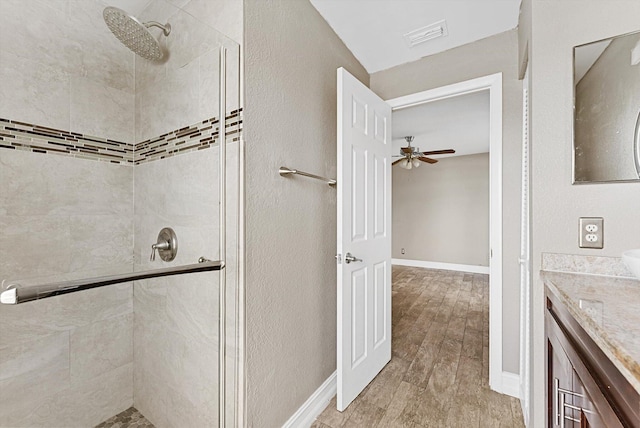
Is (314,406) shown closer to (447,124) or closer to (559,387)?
(559,387)

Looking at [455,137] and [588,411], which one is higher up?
[455,137]

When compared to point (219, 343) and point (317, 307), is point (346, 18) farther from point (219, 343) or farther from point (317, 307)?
point (219, 343)

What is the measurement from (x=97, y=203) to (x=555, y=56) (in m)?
2.06

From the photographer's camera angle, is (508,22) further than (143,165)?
Yes

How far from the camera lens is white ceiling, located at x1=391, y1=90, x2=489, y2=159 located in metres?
3.17

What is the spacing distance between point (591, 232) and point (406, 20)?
5.12 ft

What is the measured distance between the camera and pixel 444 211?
6.14m

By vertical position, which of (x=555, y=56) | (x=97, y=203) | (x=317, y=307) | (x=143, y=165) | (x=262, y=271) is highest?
(x=555, y=56)

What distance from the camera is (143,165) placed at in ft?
3.97

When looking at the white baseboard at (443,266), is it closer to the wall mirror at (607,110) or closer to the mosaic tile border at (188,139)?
the wall mirror at (607,110)

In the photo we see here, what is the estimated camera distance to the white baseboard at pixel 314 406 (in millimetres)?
1537

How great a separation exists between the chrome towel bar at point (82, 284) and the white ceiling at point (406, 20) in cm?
163

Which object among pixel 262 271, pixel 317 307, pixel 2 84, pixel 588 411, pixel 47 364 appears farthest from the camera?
pixel 317 307

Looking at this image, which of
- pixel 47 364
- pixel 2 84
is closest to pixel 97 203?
pixel 2 84
